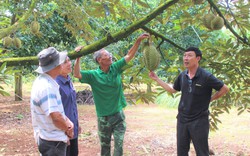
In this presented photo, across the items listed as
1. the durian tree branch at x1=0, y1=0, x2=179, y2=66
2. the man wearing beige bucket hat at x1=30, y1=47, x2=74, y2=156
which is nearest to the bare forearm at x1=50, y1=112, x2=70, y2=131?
the man wearing beige bucket hat at x1=30, y1=47, x2=74, y2=156

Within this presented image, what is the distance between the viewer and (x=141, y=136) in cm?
636

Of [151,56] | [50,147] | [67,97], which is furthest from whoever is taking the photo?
[67,97]

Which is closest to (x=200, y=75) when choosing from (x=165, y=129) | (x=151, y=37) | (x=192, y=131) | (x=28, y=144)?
(x=192, y=131)

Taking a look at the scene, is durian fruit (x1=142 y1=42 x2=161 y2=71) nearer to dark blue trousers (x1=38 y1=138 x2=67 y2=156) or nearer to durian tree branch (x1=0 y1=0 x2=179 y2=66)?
durian tree branch (x1=0 y1=0 x2=179 y2=66)

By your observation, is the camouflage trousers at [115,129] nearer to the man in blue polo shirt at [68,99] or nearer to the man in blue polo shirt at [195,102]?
the man in blue polo shirt at [68,99]

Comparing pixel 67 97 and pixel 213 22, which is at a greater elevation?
pixel 213 22

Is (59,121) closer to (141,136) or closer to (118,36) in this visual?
(118,36)

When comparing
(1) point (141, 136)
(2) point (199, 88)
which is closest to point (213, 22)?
(2) point (199, 88)

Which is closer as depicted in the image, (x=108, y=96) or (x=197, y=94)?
(x=197, y=94)

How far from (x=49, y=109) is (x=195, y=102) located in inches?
58.9

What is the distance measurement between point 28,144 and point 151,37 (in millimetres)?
4048

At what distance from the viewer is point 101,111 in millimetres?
3324

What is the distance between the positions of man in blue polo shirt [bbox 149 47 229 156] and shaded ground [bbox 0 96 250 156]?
208cm

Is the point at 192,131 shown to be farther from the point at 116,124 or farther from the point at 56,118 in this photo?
the point at 56,118
